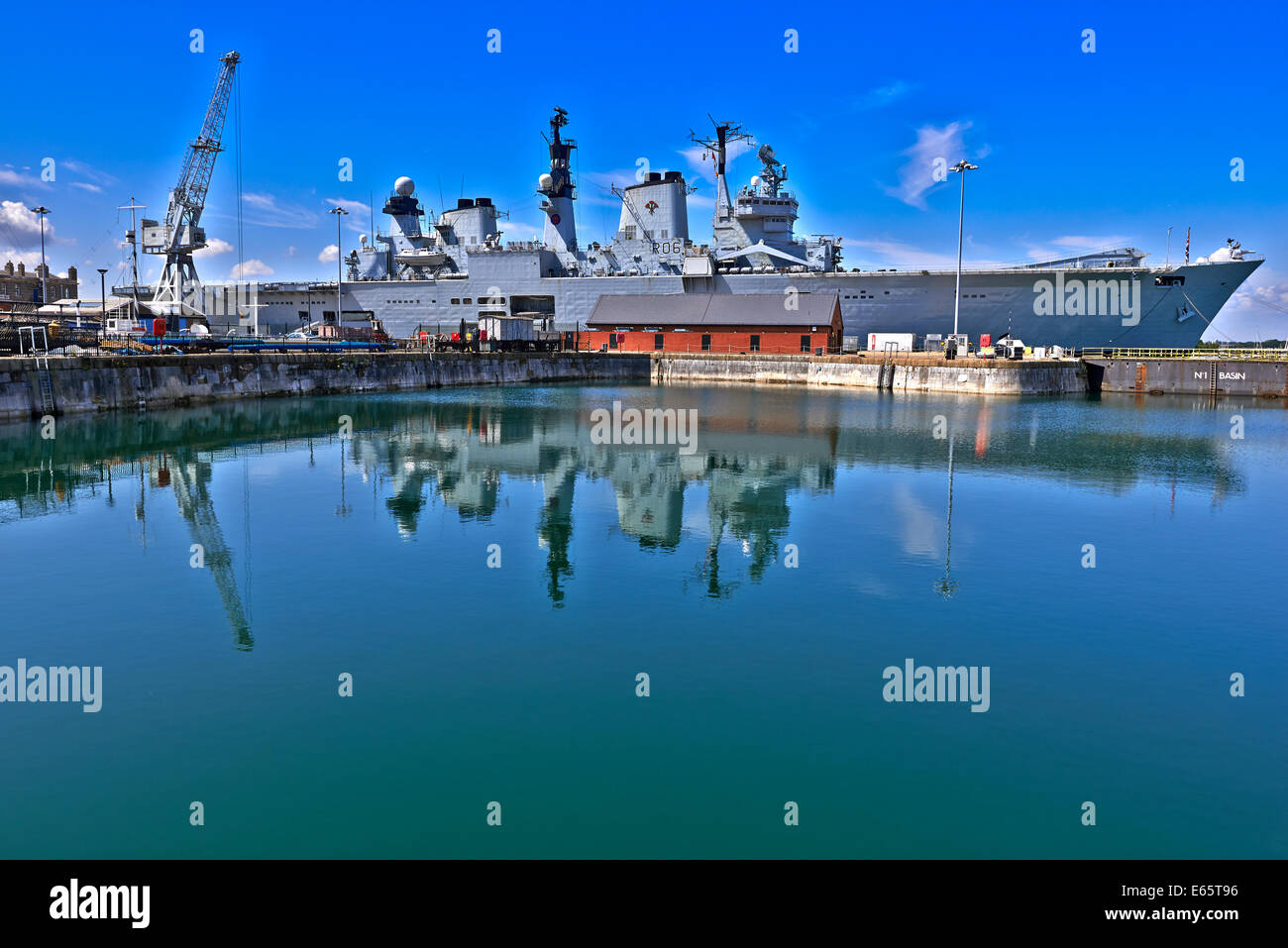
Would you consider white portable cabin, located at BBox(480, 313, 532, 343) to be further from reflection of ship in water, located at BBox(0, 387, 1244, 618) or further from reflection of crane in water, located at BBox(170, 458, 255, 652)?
reflection of crane in water, located at BBox(170, 458, 255, 652)

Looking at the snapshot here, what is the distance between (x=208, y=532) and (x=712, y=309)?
63.7m

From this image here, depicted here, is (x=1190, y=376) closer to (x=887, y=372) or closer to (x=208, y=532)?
(x=887, y=372)

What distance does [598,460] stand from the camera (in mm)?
32250

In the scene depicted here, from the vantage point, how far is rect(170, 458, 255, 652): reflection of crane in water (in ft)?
47.4

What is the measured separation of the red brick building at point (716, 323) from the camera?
74.8m

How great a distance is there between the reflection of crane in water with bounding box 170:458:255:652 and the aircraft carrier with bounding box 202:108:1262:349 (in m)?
57.7

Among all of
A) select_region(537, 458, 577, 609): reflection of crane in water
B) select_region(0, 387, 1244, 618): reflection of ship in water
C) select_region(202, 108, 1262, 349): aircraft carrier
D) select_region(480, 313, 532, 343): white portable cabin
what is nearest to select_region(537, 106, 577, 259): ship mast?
select_region(202, 108, 1262, 349): aircraft carrier

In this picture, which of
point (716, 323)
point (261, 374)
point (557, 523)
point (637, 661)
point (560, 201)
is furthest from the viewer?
point (560, 201)

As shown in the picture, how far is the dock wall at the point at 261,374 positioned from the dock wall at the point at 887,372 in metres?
6.08

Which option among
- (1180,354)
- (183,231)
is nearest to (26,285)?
(183,231)

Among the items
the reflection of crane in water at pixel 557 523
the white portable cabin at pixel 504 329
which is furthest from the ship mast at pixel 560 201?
the reflection of crane in water at pixel 557 523

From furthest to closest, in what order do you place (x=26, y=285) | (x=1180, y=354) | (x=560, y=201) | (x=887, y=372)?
(x=26, y=285) → (x=560, y=201) → (x=1180, y=354) → (x=887, y=372)

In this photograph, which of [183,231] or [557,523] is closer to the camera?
[557,523]
